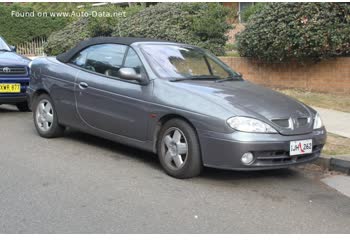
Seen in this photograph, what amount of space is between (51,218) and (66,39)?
14596mm

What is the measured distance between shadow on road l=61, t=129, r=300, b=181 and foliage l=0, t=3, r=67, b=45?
63.8 ft

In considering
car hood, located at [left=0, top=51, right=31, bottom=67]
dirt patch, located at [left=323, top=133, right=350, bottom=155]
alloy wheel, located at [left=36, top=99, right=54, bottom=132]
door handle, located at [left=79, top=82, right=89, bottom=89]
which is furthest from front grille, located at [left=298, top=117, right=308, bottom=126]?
car hood, located at [left=0, top=51, right=31, bottom=67]

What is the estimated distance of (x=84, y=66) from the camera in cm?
709

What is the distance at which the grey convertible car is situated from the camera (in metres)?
5.39

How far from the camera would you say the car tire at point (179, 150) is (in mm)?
5523

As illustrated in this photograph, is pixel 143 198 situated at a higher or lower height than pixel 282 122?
lower

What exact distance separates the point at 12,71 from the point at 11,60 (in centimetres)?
29

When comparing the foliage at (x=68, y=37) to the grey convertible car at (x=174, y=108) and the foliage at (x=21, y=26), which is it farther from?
the grey convertible car at (x=174, y=108)

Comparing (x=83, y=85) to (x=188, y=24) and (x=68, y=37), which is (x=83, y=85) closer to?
(x=188, y=24)

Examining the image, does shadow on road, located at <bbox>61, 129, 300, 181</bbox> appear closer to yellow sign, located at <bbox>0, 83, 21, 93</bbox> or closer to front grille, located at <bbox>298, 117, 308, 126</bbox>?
front grille, located at <bbox>298, 117, 308, 126</bbox>

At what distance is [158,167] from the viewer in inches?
244

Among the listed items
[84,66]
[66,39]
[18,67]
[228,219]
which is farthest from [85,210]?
[66,39]

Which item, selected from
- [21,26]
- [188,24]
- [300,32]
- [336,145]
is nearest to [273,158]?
[336,145]

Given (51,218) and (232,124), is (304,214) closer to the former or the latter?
(232,124)
